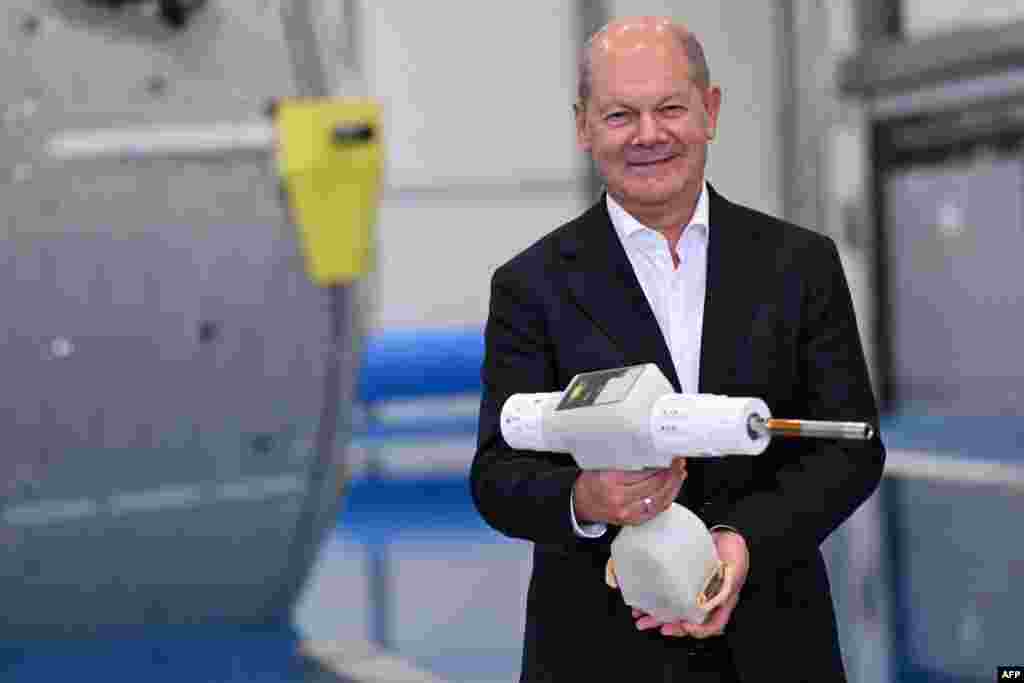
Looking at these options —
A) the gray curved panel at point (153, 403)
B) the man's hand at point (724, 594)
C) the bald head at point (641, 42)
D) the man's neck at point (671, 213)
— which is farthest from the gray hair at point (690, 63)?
the gray curved panel at point (153, 403)

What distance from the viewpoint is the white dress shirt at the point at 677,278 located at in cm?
163

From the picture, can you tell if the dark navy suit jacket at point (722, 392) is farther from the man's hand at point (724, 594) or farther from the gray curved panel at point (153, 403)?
the gray curved panel at point (153, 403)

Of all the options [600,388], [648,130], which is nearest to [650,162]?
[648,130]

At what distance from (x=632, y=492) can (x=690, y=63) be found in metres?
0.44

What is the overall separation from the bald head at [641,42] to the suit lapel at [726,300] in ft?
0.53

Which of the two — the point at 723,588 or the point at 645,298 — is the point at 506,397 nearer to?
the point at 645,298

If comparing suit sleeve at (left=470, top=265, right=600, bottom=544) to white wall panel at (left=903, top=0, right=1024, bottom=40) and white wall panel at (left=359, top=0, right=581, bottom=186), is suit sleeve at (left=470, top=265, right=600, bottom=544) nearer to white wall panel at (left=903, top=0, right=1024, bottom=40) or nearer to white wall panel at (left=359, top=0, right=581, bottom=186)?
white wall panel at (left=359, top=0, right=581, bottom=186)

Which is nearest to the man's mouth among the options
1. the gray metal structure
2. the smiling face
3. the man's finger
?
the smiling face

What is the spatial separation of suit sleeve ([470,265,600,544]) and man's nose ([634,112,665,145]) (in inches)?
7.7

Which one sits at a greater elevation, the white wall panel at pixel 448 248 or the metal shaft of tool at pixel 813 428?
the metal shaft of tool at pixel 813 428

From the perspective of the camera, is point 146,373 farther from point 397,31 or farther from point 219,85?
point 397,31

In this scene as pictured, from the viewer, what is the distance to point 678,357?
163cm

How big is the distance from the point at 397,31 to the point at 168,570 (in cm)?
749

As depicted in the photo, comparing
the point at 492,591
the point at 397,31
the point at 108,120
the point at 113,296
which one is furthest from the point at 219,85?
the point at 397,31
